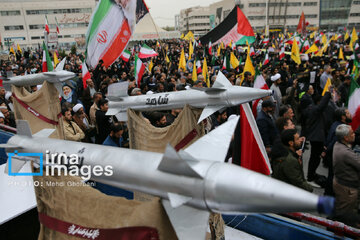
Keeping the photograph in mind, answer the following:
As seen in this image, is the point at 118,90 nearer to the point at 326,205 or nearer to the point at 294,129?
the point at 294,129

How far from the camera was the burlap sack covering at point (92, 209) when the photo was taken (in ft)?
6.02

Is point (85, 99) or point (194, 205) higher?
point (194, 205)

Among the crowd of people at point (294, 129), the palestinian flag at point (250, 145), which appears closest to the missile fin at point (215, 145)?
the palestinian flag at point (250, 145)

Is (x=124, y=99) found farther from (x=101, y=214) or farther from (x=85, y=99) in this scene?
(x=85, y=99)

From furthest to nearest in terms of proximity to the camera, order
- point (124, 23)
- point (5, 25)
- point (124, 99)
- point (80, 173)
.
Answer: point (5, 25) → point (124, 23) → point (124, 99) → point (80, 173)

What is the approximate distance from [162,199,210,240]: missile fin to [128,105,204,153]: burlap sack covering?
1.80m

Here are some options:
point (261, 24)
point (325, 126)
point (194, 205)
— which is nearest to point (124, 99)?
point (194, 205)

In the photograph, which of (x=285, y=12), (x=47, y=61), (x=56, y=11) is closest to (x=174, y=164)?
(x=47, y=61)

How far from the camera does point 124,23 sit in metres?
7.39

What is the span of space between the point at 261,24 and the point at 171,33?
36327 mm

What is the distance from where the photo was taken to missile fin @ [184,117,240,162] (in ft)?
5.71

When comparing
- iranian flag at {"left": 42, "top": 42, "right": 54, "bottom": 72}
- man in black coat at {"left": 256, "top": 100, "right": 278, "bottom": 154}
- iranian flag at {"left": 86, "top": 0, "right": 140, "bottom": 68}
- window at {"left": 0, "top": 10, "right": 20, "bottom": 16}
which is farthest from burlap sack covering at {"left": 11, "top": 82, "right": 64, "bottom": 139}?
window at {"left": 0, "top": 10, "right": 20, "bottom": 16}

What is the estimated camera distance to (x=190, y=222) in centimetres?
166

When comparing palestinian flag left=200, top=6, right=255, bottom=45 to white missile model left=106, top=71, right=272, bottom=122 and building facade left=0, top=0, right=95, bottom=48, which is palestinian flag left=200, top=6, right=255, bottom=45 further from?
building facade left=0, top=0, right=95, bottom=48
